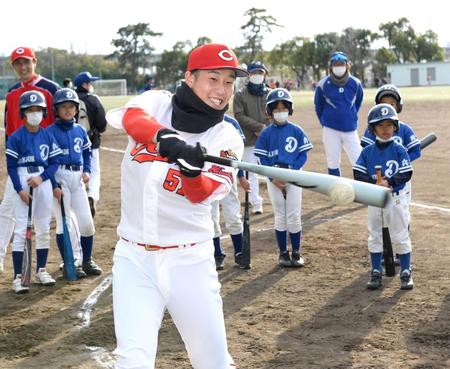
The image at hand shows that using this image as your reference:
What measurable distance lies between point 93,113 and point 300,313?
16.0 feet

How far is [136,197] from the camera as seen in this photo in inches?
155

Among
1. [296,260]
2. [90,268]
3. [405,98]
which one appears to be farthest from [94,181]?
[405,98]

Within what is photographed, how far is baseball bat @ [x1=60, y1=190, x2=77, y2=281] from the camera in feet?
25.8

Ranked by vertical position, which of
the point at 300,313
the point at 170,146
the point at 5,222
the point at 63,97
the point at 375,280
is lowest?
the point at 300,313

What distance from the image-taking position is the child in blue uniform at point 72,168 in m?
7.81

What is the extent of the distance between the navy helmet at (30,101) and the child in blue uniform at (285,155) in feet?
7.57

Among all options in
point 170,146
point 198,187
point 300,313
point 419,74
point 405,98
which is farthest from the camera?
point 419,74

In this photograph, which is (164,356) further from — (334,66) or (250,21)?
(250,21)

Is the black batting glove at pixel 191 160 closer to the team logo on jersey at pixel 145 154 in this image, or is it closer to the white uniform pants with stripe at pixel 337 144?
the team logo on jersey at pixel 145 154

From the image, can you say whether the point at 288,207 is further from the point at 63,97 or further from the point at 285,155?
the point at 63,97

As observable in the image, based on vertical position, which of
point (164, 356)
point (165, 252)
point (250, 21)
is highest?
point (250, 21)

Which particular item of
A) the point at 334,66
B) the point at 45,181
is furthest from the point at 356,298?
the point at 334,66

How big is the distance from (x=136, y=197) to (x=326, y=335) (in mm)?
2609

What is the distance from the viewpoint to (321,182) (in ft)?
11.0
